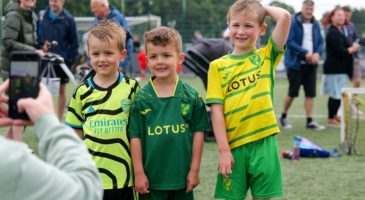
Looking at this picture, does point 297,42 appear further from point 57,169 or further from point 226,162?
point 57,169

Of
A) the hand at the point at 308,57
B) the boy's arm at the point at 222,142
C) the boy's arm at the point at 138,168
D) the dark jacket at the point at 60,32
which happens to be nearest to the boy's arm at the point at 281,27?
the boy's arm at the point at 222,142

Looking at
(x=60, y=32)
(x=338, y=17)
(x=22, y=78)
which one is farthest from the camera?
(x=338, y=17)

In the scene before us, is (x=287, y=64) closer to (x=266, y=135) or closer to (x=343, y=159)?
(x=343, y=159)

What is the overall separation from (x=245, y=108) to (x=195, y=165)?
1.35 feet

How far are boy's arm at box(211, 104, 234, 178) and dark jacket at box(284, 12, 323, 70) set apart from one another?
6.19m

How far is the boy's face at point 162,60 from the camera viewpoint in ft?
11.8

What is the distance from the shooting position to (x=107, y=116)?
356 centimetres

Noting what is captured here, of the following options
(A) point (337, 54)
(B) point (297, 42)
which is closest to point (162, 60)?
(B) point (297, 42)

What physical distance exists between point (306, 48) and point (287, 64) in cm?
36

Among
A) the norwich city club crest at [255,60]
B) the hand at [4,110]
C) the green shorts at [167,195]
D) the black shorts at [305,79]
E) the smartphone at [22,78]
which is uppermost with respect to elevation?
the smartphone at [22,78]

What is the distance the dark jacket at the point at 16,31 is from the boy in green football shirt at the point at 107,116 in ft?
15.5

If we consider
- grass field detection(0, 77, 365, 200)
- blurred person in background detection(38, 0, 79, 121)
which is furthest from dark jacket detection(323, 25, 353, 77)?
blurred person in background detection(38, 0, 79, 121)

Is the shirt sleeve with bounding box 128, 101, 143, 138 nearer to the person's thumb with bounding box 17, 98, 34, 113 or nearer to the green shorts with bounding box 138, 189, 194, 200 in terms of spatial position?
the green shorts with bounding box 138, 189, 194, 200

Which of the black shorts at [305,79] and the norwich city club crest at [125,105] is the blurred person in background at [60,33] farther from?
the norwich city club crest at [125,105]
